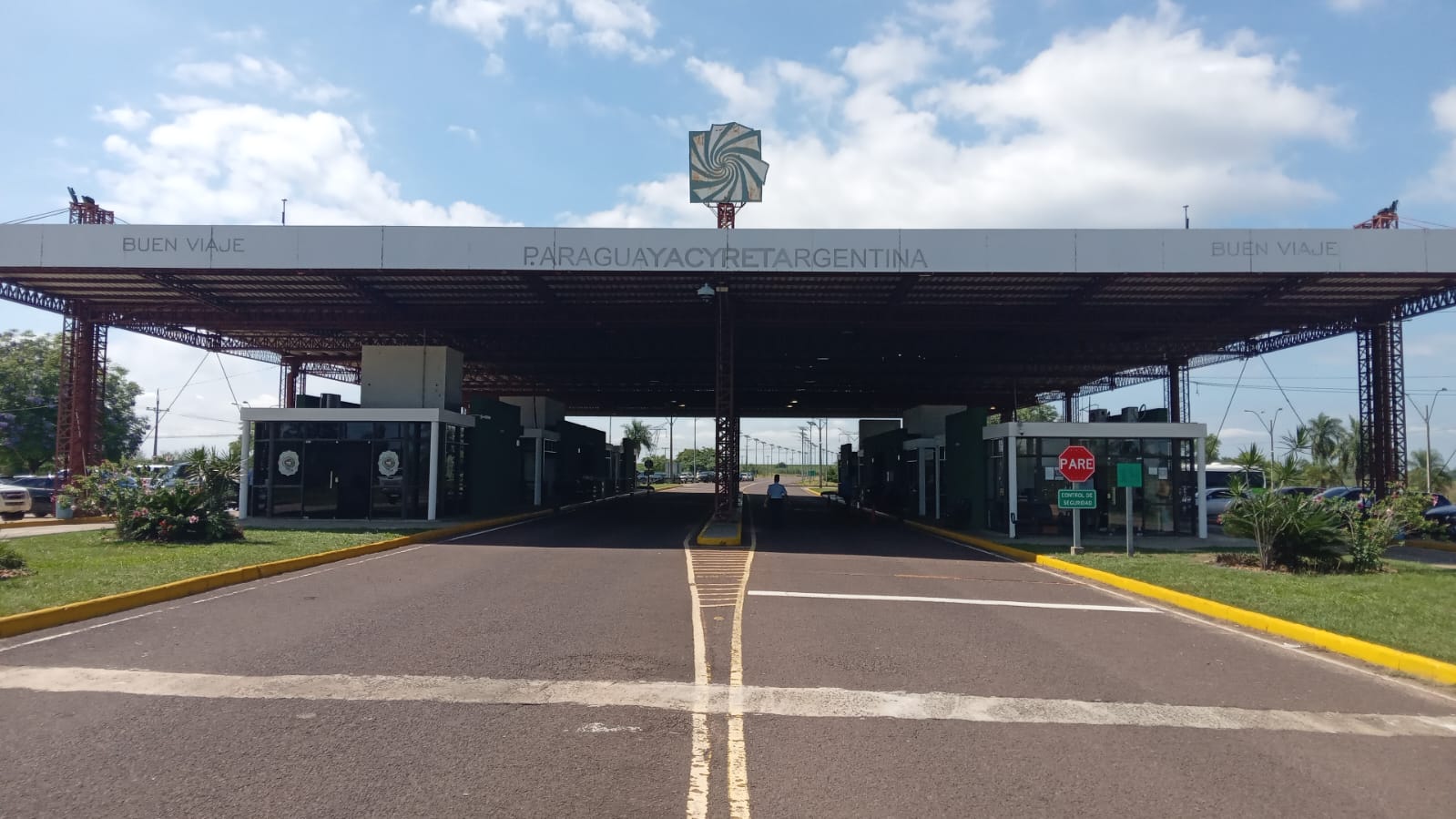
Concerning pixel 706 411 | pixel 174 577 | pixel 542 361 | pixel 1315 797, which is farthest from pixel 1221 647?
pixel 706 411

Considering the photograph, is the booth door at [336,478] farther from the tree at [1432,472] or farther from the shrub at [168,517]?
the tree at [1432,472]

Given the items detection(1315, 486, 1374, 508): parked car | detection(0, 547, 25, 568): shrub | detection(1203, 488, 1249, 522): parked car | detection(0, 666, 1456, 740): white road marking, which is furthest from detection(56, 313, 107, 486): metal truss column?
detection(1203, 488, 1249, 522): parked car

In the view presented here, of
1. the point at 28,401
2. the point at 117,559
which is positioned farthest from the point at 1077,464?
the point at 28,401

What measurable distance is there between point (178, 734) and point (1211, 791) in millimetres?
6350

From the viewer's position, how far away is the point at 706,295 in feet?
77.9

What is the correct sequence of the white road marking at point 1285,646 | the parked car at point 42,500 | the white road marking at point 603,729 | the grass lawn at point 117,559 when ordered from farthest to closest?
the parked car at point 42,500 < the grass lawn at point 117,559 < the white road marking at point 1285,646 < the white road marking at point 603,729

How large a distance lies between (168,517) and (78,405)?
1493 centimetres

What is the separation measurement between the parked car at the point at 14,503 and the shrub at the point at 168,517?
1221cm

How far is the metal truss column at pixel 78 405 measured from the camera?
94.9 ft

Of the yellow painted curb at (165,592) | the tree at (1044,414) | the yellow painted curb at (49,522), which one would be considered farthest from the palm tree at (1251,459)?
the tree at (1044,414)

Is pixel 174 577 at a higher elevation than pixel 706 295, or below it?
below

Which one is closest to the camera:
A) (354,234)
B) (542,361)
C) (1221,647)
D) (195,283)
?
(1221,647)

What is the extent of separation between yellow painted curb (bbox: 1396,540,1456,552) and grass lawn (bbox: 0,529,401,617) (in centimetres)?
2480

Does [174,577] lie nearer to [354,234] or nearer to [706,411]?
[354,234]
